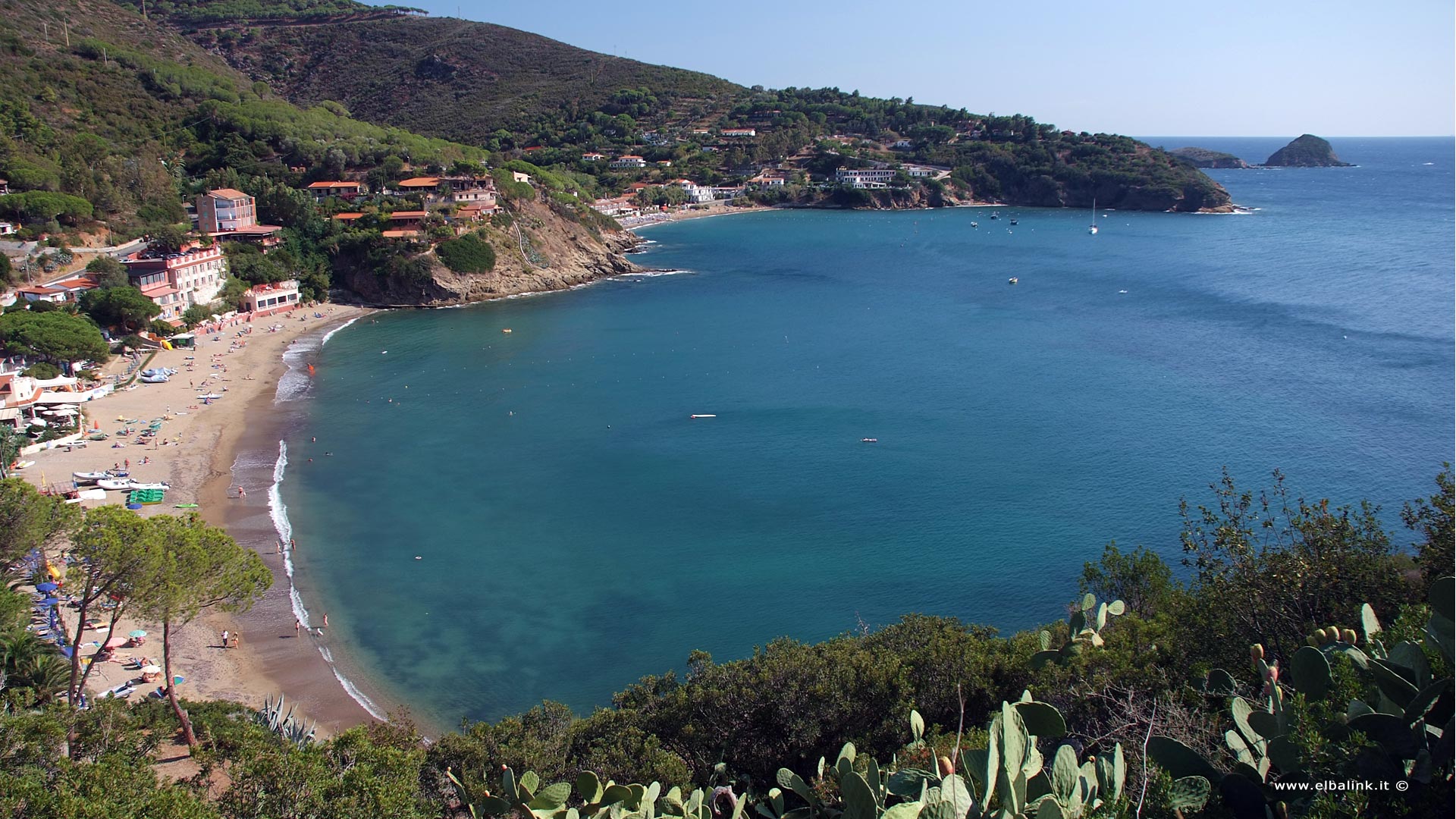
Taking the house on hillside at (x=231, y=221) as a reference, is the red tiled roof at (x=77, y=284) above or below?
below

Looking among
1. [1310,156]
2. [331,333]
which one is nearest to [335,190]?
[331,333]

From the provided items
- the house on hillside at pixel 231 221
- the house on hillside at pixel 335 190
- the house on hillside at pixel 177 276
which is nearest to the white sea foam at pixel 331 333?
the house on hillside at pixel 177 276

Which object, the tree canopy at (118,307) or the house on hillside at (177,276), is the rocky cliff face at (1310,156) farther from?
the tree canopy at (118,307)

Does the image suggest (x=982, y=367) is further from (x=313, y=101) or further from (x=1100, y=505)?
(x=313, y=101)

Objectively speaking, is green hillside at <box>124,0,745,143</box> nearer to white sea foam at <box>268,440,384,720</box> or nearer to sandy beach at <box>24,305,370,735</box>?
sandy beach at <box>24,305,370,735</box>

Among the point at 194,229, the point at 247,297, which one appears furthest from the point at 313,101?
the point at 247,297

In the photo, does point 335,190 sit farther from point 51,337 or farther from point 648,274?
point 51,337
